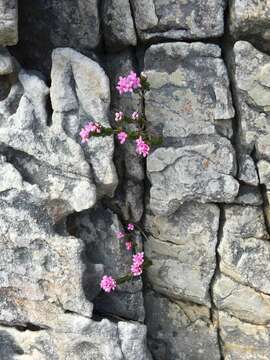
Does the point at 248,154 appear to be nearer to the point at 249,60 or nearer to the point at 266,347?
the point at 249,60

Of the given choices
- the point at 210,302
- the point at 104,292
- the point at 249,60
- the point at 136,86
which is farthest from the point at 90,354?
the point at 249,60

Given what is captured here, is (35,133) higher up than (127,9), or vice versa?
(127,9)

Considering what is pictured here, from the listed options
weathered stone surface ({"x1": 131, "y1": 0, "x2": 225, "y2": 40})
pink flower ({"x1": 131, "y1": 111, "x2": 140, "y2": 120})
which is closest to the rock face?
weathered stone surface ({"x1": 131, "y1": 0, "x2": 225, "y2": 40})

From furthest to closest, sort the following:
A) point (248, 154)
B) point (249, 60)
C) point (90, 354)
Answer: point (90, 354) < point (248, 154) < point (249, 60)

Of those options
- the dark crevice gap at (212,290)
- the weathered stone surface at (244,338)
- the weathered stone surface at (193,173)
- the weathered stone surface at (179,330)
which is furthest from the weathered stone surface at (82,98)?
the weathered stone surface at (244,338)

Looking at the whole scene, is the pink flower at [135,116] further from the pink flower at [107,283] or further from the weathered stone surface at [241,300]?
the weathered stone surface at [241,300]

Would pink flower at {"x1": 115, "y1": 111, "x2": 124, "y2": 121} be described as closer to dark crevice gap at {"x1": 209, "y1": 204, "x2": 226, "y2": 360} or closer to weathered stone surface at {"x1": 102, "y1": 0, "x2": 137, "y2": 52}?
weathered stone surface at {"x1": 102, "y1": 0, "x2": 137, "y2": 52}

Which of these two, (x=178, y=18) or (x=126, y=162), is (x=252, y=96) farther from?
(x=126, y=162)

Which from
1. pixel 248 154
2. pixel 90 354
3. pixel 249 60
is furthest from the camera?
pixel 90 354
